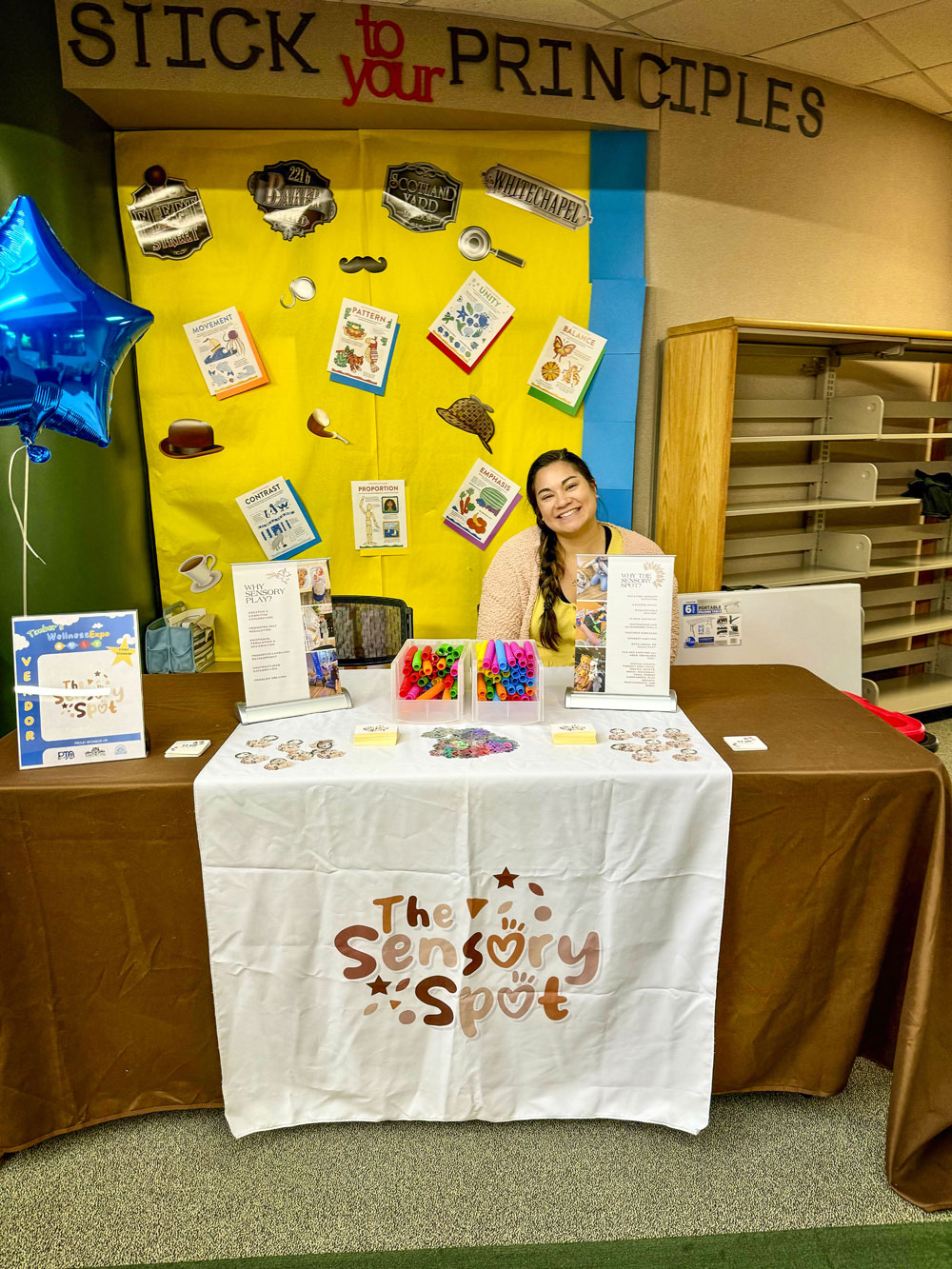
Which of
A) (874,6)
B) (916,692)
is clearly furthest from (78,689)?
(916,692)

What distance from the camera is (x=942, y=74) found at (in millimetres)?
3539

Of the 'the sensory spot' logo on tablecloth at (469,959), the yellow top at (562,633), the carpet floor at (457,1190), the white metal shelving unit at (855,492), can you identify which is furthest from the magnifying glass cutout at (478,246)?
the carpet floor at (457,1190)

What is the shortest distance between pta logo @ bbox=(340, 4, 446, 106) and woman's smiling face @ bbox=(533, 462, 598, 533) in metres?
1.54

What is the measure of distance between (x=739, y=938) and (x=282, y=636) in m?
1.15

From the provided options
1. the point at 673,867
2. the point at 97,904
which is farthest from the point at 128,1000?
the point at 673,867

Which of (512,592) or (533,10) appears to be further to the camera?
(533,10)

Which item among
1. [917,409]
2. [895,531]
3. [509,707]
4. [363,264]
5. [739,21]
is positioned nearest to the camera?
[509,707]

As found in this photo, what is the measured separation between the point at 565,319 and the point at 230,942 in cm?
277

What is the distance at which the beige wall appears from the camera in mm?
3506

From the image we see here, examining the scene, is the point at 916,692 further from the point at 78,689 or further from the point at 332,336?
the point at 78,689

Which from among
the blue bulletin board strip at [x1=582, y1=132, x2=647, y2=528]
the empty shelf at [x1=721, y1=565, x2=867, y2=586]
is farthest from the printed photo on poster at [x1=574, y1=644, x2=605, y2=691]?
the empty shelf at [x1=721, y1=565, x2=867, y2=586]

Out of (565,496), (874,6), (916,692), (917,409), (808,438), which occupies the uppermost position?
(874,6)

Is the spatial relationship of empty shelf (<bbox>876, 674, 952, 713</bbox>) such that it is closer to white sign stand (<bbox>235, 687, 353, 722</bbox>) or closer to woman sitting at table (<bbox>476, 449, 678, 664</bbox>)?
woman sitting at table (<bbox>476, 449, 678, 664</bbox>)

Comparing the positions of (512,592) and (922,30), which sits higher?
(922,30)
